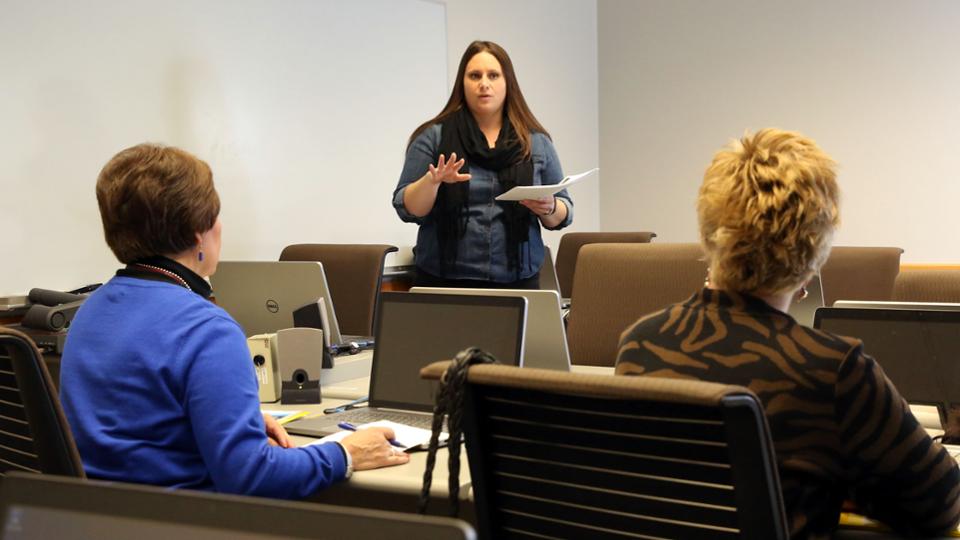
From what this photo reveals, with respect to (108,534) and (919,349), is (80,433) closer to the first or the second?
(108,534)

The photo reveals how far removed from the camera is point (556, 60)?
6.27 m

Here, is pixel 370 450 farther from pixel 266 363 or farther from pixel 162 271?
pixel 266 363

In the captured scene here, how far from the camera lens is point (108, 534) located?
61cm

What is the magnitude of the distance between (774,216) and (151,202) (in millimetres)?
1026

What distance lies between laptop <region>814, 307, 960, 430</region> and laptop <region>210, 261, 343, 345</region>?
4.59 ft

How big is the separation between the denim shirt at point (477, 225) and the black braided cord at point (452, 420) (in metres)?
2.18

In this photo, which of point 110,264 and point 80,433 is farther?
point 110,264

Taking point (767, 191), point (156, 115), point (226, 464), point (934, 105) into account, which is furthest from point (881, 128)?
point (226, 464)

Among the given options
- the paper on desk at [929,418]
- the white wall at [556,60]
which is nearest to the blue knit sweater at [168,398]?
the paper on desk at [929,418]

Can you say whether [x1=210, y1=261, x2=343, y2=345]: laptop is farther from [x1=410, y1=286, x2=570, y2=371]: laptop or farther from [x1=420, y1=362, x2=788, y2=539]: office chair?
[x1=420, y1=362, x2=788, y2=539]: office chair

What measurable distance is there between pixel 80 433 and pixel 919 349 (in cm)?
159

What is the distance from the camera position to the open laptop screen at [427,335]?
7.46 feet

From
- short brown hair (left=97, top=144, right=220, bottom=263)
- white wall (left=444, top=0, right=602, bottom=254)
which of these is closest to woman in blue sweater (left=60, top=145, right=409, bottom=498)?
short brown hair (left=97, top=144, right=220, bottom=263)

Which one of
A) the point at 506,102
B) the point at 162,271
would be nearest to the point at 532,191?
the point at 506,102
